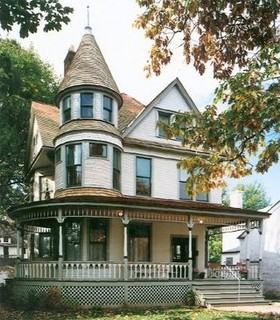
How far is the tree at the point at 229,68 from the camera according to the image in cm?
887

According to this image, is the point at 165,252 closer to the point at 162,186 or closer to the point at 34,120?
the point at 162,186

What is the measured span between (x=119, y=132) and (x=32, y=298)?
867 centimetres

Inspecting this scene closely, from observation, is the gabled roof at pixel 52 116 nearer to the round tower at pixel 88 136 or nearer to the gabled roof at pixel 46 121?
the gabled roof at pixel 46 121

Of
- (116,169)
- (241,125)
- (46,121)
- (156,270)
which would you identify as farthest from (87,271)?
(241,125)

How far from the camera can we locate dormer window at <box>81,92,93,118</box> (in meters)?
19.7

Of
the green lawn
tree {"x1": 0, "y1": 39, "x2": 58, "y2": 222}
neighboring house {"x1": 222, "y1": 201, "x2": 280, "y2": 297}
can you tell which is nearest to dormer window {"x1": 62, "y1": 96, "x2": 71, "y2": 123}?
tree {"x1": 0, "y1": 39, "x2": 58, "y2": 222}

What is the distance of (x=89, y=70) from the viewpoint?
66.6 feet

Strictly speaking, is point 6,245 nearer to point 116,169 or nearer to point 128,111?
point 128,111

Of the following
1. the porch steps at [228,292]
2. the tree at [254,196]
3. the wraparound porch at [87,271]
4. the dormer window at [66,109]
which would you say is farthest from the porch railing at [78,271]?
the tree at [254,196]

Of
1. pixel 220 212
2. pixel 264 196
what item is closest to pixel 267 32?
pixel 220 212

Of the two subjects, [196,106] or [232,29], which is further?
[196,106]

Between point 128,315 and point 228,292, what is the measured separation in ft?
18.6

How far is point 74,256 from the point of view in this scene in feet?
60.4

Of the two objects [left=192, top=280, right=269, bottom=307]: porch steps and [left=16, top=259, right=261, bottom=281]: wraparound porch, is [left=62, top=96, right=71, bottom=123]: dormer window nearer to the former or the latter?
[left=16, top=259, right=261, bottom=281]: wraparound porch
